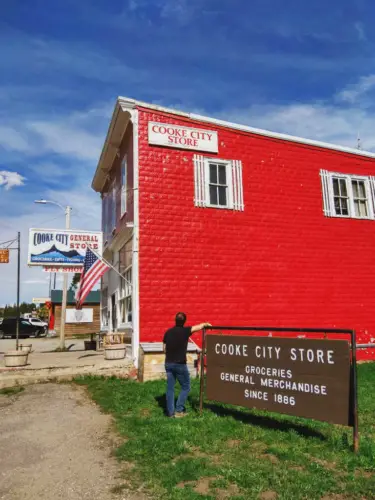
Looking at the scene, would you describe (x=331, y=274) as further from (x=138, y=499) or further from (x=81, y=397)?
(x=138, y=499)

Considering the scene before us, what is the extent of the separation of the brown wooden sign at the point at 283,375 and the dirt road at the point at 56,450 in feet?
6.71

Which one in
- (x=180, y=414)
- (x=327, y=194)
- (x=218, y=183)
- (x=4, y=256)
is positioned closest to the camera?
(x=180, y=414)

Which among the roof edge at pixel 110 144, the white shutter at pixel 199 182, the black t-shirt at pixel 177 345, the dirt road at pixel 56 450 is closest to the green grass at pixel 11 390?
the dirt road at pixel 56 450

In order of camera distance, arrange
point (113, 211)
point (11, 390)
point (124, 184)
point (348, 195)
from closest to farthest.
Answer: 1. point (11, 390)
2. point (124, 184)
3. point (348, 195)
4. point (113, 211)

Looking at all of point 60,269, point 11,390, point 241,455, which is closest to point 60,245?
point 60,269

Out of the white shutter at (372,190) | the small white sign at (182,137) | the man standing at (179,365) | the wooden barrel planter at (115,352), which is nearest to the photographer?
the man standing at (179,365)

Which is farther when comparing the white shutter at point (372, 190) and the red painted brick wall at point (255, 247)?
the white shutter at point (372, 190)

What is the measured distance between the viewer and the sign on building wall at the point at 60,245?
17391 millimetres

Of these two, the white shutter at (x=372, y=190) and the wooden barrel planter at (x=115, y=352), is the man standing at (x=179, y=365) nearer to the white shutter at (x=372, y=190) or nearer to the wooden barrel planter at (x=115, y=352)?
the wooden barrel planter at (x=115, y=352)

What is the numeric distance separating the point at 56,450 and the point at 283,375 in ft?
10.8

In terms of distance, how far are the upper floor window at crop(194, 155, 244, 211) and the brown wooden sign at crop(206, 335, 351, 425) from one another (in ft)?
21.1

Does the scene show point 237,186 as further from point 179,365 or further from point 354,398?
point 354,398

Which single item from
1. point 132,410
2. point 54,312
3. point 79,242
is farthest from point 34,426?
point 54,312

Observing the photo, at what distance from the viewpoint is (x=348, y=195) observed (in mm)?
15297
